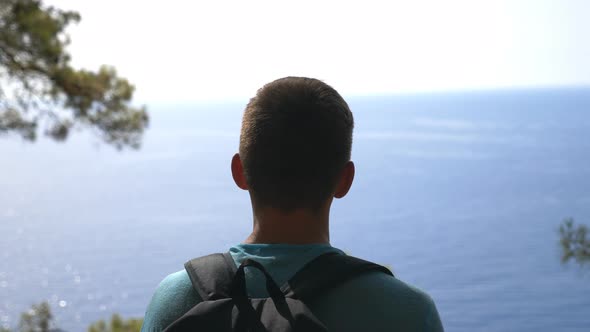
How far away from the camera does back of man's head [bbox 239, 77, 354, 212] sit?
4.53 ft

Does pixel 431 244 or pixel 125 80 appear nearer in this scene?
pixel 125 80

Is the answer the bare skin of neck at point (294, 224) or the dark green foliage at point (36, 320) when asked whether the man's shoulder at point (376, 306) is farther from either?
the dark green foliage at point (36, 320)

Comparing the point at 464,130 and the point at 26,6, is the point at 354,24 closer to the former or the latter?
the point at 464,130

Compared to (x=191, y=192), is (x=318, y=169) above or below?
above

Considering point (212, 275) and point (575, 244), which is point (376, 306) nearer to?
point (212, 275)

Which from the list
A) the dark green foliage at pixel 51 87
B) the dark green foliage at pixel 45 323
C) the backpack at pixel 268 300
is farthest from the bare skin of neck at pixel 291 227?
the dark green foliage at pixel 45 323

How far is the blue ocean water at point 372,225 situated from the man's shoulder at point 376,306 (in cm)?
4704

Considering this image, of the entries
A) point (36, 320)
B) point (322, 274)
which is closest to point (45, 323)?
point (36, 320)

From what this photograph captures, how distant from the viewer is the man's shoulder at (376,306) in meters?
1.25

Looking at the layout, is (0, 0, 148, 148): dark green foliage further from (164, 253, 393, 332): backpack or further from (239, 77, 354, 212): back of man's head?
(164, 253, 393, 332): backpack

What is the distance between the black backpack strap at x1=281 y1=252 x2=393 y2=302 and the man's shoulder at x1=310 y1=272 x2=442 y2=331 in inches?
0.7

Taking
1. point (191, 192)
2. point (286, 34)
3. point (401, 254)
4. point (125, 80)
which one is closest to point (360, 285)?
point (125, 80)

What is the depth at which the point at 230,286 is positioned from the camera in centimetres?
130

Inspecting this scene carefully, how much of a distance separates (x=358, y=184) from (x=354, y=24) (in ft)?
246
